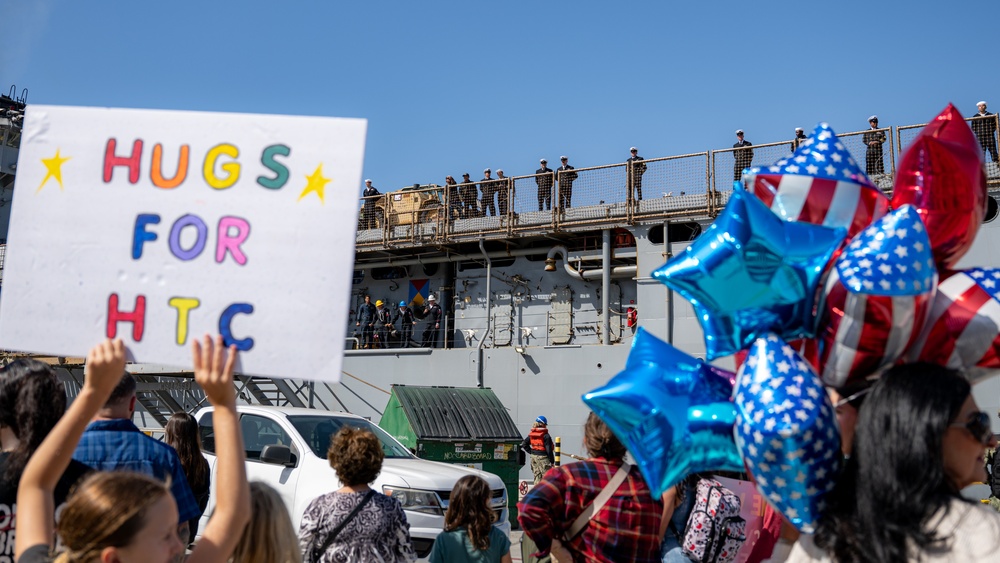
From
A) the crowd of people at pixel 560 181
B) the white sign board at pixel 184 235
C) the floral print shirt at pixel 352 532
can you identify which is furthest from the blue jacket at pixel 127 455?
the crowd of people at pixel 560 181

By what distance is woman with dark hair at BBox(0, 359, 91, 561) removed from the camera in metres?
2.70

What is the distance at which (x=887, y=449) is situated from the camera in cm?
194

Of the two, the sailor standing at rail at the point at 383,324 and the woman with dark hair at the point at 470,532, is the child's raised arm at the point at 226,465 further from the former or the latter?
the sailor standing at rail at the point at 383,324

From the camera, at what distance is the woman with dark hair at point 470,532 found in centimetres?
457

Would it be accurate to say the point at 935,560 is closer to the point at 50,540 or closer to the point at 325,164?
the point at 325,164

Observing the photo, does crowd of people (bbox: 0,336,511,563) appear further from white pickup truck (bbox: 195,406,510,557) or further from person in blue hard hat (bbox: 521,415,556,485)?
person in blue hard hat (bbox: 521,415,556,485)

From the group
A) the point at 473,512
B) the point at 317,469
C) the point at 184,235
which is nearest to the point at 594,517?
the point at 473,512

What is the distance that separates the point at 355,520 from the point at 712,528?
5.53 feet

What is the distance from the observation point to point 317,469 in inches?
318

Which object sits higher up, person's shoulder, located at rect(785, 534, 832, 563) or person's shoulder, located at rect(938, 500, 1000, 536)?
person's shoulder, located at rect(938, 500, 1000, 536)

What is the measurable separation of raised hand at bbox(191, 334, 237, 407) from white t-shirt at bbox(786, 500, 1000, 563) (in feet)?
5.43

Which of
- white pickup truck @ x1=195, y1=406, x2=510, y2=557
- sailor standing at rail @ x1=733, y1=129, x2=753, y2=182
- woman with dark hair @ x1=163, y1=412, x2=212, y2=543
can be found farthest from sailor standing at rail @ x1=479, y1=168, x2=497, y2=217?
woman with dark hair @ x1=163, y1=412, x2=212, y2=543

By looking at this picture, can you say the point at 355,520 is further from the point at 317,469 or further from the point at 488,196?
the point at 488,196

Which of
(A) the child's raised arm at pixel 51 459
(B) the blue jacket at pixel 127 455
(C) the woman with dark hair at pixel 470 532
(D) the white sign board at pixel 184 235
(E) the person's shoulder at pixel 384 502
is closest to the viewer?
(A) the child's raised arm at pixel 51 459
